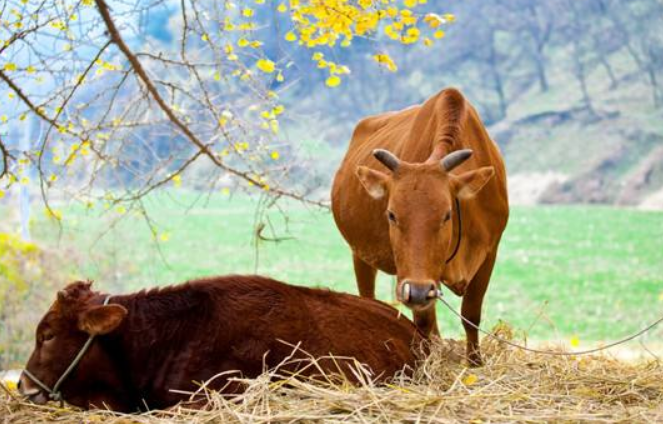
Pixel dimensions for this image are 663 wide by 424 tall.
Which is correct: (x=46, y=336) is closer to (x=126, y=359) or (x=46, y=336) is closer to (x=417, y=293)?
(x=126, y=359)

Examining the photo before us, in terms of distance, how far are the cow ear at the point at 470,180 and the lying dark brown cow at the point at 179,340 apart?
113cm

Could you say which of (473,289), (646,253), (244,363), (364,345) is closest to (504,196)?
(473,289)

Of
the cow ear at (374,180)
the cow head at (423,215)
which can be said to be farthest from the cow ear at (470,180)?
the cow ear at (374,180)

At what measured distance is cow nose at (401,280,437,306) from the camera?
4777mm

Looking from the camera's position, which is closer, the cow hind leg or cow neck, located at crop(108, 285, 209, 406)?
cow neck, located at crop(108, 285, 209, 406)

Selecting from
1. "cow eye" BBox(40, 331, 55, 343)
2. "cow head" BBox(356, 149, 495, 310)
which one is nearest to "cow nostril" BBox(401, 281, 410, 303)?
"cow head" BBox(356, 149, 495, 310)

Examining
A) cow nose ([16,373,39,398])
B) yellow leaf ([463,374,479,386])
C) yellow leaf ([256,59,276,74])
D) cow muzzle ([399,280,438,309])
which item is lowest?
yellow leaf ([463,374,479,386])

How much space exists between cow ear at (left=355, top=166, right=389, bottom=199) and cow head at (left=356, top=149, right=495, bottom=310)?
0.10m

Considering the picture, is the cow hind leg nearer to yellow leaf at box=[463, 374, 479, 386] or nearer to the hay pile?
the hay pile

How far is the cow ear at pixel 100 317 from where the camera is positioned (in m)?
4.44

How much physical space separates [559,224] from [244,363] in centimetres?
3259

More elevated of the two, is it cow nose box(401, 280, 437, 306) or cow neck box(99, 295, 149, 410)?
cow nose box(401, 280, 437, 306)

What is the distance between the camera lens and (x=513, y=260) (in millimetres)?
28734

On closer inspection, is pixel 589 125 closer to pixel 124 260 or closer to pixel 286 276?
pixel 286 276
